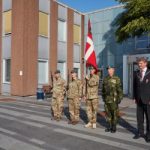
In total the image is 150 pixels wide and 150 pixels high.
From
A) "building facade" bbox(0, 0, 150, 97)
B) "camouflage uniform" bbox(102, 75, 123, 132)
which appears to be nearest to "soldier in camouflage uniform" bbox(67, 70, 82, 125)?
"camouflage uniform" bbox(102, 75, 123, 132)

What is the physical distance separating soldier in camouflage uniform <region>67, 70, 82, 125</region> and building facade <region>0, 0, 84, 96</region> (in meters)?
13.1

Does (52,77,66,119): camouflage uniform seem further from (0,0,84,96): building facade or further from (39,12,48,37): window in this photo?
(39,12,48,37): window

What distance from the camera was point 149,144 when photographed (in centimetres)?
772

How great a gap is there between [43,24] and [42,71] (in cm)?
377

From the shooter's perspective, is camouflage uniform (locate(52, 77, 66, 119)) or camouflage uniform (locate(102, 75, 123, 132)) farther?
camouflage uniform (locate(52, 77, 66, 119))

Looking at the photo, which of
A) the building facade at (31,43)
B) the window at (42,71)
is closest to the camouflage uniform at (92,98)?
the building facade at (31,43)

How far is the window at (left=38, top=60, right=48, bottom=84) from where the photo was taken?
25.0 metres

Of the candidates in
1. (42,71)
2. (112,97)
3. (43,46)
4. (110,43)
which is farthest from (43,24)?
(112,97)

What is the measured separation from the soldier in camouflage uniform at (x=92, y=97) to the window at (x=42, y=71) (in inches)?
605

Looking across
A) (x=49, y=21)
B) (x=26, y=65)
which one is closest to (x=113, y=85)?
(x=26, y=65)

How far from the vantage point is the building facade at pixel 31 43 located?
2352 centimetres

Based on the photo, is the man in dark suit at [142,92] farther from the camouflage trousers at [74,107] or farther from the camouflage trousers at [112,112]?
the camouflage trousers at [74,107]

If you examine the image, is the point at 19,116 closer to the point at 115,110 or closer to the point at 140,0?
the point at 115,110

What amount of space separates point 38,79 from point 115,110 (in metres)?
16.2
